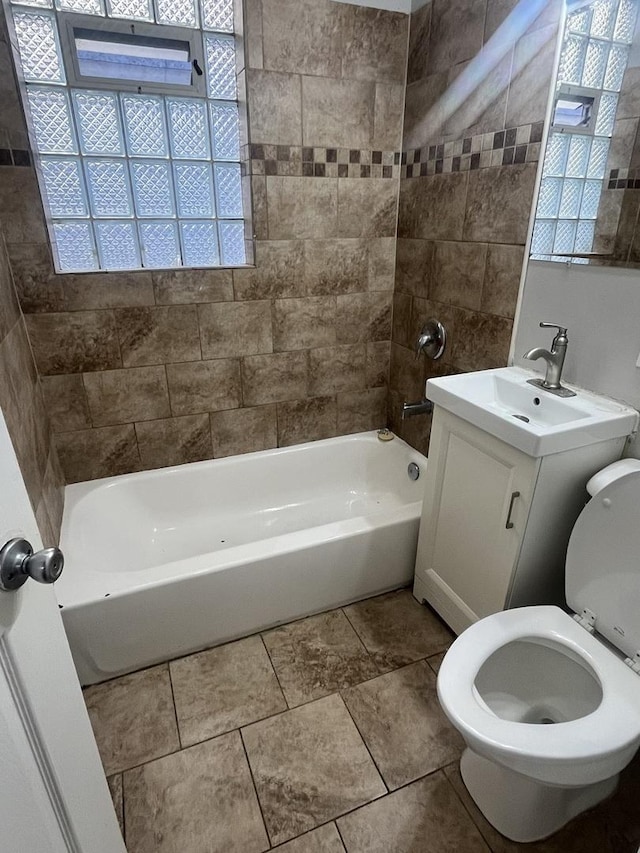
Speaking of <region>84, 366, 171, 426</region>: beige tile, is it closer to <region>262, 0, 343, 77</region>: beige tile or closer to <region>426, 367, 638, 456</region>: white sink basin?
<region>426, 367, 638, 456</region>: white sink basin

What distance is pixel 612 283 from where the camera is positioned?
4.51 ft

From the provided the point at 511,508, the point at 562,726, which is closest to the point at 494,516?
the point at 511,508

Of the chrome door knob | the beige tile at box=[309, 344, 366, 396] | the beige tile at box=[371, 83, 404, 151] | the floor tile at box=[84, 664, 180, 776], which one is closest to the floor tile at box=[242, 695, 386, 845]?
the floor tile at box=[84, 664, 180, 776]

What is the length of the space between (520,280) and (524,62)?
657mm

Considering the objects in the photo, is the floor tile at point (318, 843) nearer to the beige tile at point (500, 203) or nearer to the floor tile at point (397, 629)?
the floor tile at point (397, 629)

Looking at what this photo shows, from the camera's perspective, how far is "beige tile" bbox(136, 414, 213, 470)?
2197 mm

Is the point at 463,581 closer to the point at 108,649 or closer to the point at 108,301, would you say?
the point at 108,649

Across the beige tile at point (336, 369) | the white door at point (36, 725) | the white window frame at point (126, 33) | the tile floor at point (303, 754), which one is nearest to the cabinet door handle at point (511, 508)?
the tile floor at point (303, 754)

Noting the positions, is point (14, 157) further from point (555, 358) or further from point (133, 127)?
point (555, 358)

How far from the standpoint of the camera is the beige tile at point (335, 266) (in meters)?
2.20

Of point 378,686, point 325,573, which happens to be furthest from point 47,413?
point 378,686

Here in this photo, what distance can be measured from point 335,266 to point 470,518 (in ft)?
4.29

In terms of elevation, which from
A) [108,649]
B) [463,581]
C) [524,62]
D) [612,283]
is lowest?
[108,649]

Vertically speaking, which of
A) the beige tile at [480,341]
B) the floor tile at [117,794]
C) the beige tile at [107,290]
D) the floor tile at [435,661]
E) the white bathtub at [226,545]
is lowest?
the floor tile at [117,794]
